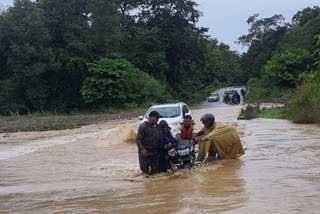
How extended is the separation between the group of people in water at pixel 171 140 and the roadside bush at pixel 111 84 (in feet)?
104

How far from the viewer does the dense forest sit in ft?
129

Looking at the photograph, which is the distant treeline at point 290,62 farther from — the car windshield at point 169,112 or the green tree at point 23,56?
the green tree at point 23,56

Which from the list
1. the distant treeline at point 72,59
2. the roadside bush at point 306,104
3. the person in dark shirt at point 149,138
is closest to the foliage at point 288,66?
the distant treeline at point 72,59

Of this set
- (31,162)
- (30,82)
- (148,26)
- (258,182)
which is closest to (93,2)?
(30,82)

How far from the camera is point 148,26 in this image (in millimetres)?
56719

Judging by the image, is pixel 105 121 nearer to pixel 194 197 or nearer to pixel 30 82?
pixel 30 82

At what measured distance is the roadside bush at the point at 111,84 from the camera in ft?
134

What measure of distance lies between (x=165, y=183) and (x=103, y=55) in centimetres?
3740

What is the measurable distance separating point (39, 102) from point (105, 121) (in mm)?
15224

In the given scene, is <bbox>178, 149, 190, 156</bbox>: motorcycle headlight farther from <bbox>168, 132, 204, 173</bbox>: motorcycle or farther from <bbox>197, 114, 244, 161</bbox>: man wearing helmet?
<bbox>197, 114, 244, 161</bbox>: man wearing helmet

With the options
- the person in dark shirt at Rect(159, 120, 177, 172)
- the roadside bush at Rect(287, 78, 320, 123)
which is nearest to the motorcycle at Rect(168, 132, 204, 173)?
the person in dark shirt at Rect(159, 120, 177, 172)

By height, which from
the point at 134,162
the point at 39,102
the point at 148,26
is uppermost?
the point at 148,26

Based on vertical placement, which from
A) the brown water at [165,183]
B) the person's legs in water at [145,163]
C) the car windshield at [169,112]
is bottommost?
the brown water at [165,183]

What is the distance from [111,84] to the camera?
4169 centimetres
